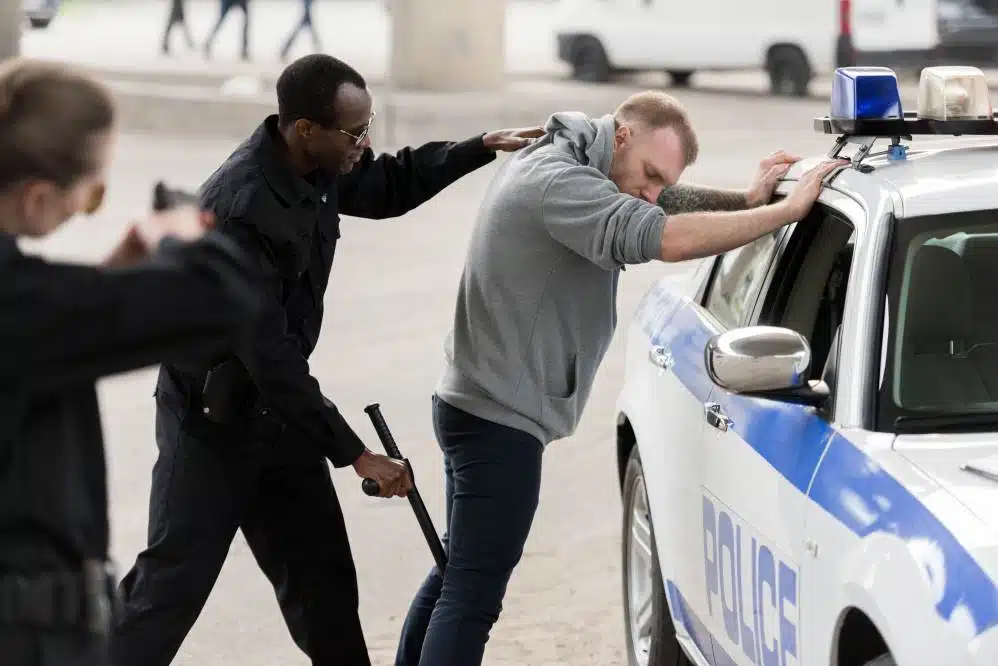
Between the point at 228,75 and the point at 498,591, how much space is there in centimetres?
1838

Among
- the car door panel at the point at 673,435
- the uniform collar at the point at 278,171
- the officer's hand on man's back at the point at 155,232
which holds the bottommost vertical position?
the car door panel at the point at 673,435

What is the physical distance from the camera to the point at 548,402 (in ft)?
14.6

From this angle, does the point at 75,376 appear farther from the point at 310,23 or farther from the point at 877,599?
the point at 310,23

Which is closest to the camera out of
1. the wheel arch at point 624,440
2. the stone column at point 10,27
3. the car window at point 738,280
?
the car window at point 738,280

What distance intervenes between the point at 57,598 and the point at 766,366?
5.09ft

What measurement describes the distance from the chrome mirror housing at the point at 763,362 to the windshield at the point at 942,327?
6.5 inches

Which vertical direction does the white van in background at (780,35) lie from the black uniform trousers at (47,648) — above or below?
below

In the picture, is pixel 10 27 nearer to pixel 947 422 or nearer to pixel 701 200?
pixel 701 200

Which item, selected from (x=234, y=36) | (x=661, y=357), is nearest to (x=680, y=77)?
(x=234, y=36)

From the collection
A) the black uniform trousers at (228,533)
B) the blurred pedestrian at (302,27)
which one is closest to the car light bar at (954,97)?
the black uniform trousers at (228,533)

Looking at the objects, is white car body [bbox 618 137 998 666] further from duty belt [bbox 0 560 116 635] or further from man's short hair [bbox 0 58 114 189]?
man's short hair [bbox 0 58 114 189]

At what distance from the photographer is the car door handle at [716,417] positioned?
411cm

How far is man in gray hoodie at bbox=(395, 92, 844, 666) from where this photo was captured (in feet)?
14.5

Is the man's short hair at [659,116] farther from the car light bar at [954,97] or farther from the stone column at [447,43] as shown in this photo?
the stone column at [447,43]
